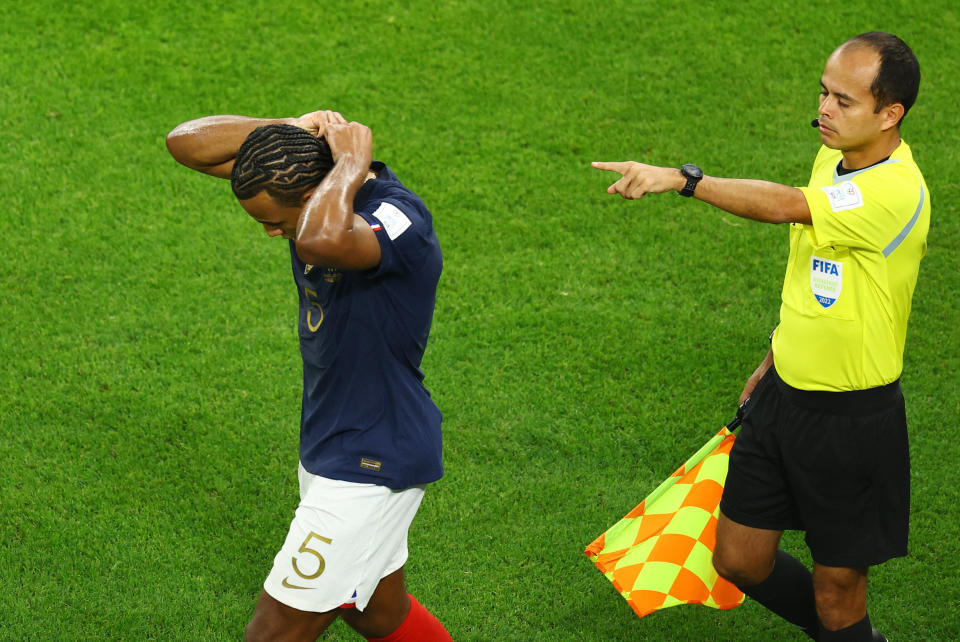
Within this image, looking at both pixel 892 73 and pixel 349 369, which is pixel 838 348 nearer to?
pixel 892 73

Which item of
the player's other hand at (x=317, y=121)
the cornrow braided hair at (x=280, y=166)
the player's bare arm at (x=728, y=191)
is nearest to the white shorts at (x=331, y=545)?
the cornrow braided hair at (x=280, y=166)

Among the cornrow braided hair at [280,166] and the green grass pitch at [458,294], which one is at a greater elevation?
the cornrow braided hair at [280,166]

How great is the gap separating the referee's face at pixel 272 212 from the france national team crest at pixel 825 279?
5.37ft

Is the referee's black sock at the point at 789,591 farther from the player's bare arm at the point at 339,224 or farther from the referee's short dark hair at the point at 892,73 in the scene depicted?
the player's bare arm at the point at 339,224

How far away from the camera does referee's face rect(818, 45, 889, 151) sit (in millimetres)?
3320

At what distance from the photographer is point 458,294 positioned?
20.3 feet

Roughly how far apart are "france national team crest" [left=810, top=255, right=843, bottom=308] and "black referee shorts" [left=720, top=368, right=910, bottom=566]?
0.32 meters

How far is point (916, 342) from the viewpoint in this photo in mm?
6008

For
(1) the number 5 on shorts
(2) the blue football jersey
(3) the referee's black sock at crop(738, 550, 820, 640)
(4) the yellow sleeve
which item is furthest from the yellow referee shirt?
(1) the number 5 on shorts

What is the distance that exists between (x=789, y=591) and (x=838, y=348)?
43.3 inches

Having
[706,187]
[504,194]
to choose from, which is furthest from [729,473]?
[504,194]

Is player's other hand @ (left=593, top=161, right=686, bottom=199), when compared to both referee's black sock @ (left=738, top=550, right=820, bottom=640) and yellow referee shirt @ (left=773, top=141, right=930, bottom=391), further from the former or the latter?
referee's black sock @ (left=738, top=550, right=820, bottom=640)

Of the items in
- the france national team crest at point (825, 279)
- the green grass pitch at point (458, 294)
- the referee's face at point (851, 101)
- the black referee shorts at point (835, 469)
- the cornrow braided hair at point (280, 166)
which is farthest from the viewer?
the green grass pitch at point (458, 294)

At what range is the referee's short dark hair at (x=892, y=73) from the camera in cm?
330
